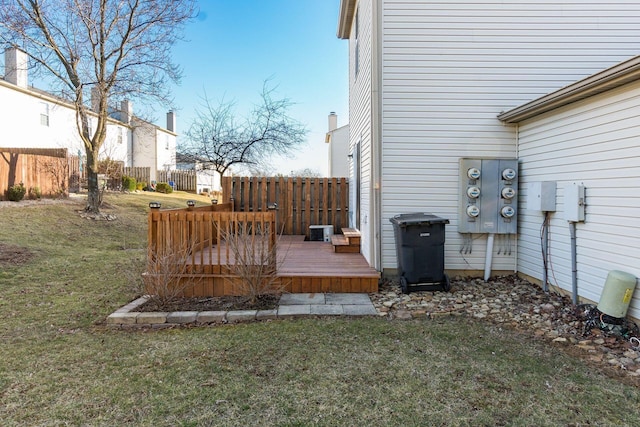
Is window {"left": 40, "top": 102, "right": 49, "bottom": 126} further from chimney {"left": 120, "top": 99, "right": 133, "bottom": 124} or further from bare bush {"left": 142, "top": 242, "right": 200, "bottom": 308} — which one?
bare bush {"left": 142, "top": 242, "right": 200, "bottom": 308}

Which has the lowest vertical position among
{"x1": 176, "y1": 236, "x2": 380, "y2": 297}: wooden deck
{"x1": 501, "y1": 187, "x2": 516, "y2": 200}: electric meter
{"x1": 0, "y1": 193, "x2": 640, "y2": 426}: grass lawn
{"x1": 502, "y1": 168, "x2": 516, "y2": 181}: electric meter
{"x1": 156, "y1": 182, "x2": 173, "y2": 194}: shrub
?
{"x1": 0, "y1": 193, "x2": 640, "y2": 426}: grass lawn

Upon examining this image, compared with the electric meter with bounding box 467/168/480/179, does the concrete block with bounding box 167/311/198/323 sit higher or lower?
lower

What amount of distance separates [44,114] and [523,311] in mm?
21534

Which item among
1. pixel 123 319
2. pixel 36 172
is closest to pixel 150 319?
pixel 123 319

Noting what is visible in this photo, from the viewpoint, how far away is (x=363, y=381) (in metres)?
2.80

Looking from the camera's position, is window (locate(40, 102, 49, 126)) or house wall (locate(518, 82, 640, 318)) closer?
house wall (locate(518, 82, 640, 318))

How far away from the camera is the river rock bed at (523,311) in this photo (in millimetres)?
3372

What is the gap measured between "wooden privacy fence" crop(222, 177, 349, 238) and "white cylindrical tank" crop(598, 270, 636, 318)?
20.6 feet

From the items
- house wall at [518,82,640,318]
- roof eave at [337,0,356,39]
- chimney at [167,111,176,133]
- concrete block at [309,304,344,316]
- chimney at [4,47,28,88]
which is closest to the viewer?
house wall at [518,82,640,318]

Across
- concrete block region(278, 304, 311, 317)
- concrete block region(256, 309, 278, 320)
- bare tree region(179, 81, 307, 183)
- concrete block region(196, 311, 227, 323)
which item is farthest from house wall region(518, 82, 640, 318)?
bare tree region(179, 81, 307, 183)

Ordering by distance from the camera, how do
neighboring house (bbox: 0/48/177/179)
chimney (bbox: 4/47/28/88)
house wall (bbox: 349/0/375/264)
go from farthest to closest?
neighboring house (bbox: 0/48/177/179), chimney (bbox: 4/47/28/88), house wall (bbox: 349/0/375/264)

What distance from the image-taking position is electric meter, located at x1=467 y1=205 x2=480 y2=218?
18.6 feet

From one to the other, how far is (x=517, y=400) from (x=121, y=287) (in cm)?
516

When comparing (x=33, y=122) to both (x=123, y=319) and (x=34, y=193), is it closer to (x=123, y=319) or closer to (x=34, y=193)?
(x=34, y=193)
